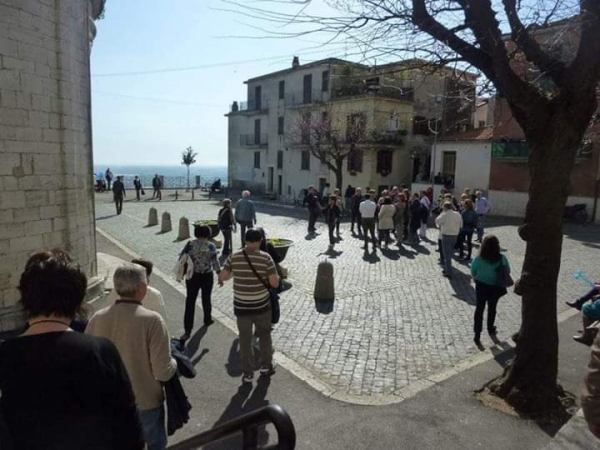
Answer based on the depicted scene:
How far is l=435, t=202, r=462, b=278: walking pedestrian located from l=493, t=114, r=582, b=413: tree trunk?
5.60 m

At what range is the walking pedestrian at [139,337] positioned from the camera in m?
3.16

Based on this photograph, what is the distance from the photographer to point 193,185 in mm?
48500

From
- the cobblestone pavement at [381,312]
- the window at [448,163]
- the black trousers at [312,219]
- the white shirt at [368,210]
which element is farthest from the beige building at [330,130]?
the cobblestone pavement at [381,312]

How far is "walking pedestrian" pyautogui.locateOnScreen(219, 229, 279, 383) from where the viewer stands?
17.5 feet

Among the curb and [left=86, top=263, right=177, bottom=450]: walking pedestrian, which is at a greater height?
[left=86, top=263, right=177, bottom=450]: walking pedestrian

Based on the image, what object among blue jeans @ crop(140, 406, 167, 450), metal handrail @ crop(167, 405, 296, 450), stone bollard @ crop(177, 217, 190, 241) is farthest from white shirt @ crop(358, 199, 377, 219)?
metal handrail @ crop(167, 405, 296, 450)

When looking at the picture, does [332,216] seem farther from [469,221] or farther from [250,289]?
[250,289]

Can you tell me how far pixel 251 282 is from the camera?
5348mm

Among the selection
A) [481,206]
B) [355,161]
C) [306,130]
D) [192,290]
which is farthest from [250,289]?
[355,161]

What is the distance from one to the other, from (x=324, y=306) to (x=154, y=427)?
540 cm

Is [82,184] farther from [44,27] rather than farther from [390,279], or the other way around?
[390,279]

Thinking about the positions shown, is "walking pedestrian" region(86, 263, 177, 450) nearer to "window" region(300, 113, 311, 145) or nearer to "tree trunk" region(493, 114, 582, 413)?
"tree trunk" region(493, 114, 582, 413)

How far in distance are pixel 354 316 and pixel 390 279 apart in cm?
298

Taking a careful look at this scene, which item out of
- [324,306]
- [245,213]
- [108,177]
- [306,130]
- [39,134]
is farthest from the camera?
[108,177]
